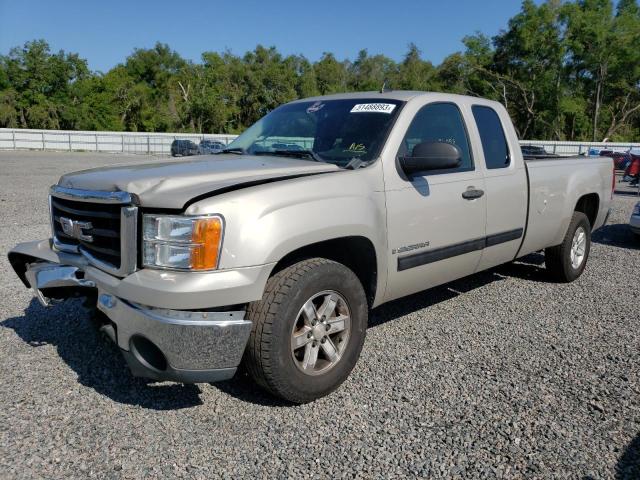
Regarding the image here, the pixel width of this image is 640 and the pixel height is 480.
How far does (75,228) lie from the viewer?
3.18 metres

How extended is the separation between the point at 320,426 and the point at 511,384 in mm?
1347

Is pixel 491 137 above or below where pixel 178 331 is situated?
above

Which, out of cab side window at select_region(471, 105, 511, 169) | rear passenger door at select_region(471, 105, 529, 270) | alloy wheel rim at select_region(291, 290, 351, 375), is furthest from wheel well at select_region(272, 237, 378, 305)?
cab side window at select_region(471, 105, 511, 169)

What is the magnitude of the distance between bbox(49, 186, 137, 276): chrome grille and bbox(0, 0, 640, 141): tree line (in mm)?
53210

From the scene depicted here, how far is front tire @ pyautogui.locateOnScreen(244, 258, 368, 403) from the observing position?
9.39 feet

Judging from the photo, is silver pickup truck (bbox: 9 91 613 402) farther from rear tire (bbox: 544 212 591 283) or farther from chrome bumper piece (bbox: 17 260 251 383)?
rear tire (bbox: 544 212 591 283)

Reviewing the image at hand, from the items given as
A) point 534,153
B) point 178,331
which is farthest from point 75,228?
point 534,153

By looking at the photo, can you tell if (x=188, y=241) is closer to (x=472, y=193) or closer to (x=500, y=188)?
(x=472, y=193)

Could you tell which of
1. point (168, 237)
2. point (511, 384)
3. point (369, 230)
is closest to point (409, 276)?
point (369, 230)

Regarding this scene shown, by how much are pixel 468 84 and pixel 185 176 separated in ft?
192

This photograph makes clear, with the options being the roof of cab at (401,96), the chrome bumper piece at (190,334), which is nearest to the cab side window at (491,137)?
the roof of cab at (401,96)

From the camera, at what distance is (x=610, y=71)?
51656 millimetres

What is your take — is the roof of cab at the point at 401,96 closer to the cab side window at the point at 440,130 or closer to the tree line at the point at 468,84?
the cab side window at the point at 440,130

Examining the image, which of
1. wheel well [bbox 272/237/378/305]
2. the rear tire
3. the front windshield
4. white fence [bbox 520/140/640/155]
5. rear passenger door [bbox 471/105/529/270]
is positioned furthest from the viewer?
white fence [bbox 520/140/640/155]
